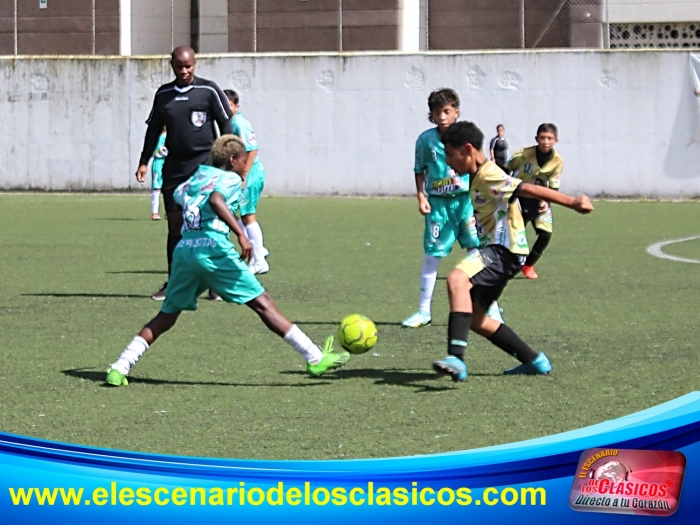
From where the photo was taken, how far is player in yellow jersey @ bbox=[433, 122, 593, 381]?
754cm

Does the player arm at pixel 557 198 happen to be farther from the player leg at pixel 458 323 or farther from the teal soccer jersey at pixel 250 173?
the teal soccer jersey at pixel 250 173

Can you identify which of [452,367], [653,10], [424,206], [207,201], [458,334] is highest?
[653,10]

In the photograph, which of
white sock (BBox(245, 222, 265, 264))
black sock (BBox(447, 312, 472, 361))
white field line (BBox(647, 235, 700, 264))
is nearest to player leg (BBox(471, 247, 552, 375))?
black sock (BBox(447, 312, 472, 361))

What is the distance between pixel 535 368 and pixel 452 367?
28.7 inches

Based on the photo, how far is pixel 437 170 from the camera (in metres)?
10.4

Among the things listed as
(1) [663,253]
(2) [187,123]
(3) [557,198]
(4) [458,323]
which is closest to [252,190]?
(2) [187,123]

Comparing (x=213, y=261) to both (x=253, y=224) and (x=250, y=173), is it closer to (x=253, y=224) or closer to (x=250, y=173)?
(x=253, y=224)

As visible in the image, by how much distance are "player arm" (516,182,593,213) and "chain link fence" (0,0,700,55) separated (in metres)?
23.8

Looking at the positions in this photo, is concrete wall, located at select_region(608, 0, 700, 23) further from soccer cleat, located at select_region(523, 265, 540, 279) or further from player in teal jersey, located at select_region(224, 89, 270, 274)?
player in teal jersey, located at select_region(224, 89, 270, 274)

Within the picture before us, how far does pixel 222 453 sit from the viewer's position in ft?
19.4

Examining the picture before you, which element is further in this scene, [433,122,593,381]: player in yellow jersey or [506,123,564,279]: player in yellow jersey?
[506,123,564,279]: player in yellow jersey

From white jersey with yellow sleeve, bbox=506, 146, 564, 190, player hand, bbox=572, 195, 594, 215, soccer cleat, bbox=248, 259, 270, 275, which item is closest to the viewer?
player hand, bbox=572, 195, 594, 215

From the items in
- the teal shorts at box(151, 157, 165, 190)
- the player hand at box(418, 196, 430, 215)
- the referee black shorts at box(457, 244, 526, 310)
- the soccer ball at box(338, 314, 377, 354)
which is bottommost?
the soccer ball at box(338, 314, 377, 354)

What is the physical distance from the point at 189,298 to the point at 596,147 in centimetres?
2202
